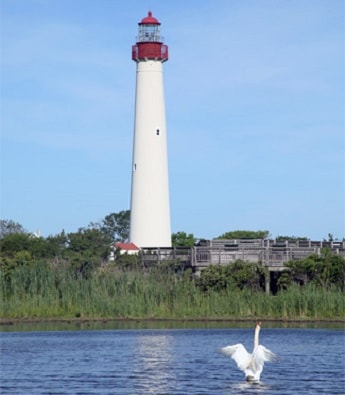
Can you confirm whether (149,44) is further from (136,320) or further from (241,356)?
(241,356)

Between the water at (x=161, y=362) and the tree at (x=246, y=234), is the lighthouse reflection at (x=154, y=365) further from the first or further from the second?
the tree at (x=246, y=234)

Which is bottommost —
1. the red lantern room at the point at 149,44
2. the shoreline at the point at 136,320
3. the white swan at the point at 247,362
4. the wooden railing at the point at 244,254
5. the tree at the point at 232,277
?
the white swan at the point at 247,362

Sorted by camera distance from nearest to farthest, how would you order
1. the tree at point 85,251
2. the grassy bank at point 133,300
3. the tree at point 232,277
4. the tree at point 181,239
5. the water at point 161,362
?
1. the water at point 161,362
2. the grassy bank at point 133,300
3. the tree at point 232,277
4. the tree at point 85,251
5. the tree at point 181,239

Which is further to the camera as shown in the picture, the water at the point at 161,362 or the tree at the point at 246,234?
the tree at the point at 246,234

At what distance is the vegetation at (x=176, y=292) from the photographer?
4512 centimetres

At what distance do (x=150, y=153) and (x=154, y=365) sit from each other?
2886cm

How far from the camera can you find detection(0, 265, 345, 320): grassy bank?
4512 centimetres

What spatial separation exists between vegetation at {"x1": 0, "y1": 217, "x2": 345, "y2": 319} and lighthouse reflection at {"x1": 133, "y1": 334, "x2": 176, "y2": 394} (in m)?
5.92

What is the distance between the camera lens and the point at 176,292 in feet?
152

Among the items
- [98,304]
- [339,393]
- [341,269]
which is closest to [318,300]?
[341,269]

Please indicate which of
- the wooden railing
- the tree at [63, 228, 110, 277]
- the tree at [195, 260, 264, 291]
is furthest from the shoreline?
the wooden railing

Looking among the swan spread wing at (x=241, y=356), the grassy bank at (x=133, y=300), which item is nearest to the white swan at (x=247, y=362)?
the swan spread wing at (x=241, y=356)

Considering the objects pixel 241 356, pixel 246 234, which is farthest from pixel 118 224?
pixel 241 356

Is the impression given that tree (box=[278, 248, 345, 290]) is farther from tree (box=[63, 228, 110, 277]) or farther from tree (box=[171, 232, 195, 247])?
tree (box=[171, 232, 195, 247])
